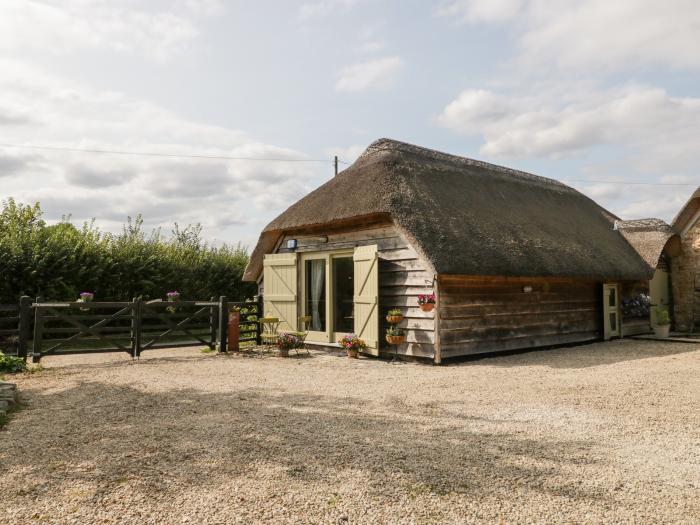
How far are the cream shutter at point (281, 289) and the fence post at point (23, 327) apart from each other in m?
4.78

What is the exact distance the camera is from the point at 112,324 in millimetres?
14242

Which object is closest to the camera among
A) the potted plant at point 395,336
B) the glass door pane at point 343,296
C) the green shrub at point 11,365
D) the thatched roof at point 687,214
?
the green shrub at point 11,365

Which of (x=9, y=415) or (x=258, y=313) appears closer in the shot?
(x=9, y=415)

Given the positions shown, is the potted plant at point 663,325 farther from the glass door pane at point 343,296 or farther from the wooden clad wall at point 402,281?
the glass door pane at point 343,296

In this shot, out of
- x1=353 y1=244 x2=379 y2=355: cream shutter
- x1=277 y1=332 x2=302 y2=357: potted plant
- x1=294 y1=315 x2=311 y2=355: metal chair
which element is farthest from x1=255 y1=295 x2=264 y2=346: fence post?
x1=353 y1=244 x2=379 y2=355: cream shutter

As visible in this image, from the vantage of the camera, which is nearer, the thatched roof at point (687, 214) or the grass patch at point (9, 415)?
the grass patch at point (9, 415)

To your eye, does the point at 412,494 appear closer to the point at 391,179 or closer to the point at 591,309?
the point at 391,179

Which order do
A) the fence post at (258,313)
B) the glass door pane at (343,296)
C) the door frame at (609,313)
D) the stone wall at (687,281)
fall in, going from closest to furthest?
the glass door pane at (343,296) → the fence post at (258,313) → the door frame at (609,313) → the stone wall at (687,281)

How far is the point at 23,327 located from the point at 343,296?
5.83 metres

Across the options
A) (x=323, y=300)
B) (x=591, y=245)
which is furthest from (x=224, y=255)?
(x=591, y=245)

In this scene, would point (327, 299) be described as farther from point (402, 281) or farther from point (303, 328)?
point (402, 281)

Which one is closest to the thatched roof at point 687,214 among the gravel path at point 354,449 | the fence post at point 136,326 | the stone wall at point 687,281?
the stone wall at point 687,281

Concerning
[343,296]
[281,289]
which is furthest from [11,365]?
[343,296]

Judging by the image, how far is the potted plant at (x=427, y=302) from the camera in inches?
369
